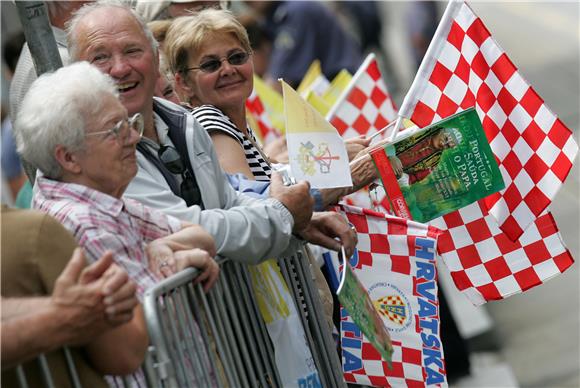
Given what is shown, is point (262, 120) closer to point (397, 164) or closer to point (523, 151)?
point (523, 151)

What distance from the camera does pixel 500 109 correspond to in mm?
5809

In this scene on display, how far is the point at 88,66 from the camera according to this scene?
4109mm

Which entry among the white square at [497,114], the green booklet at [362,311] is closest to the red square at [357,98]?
the white square at [497,114]

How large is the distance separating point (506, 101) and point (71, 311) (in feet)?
9.60

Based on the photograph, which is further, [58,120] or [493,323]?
[493,323]

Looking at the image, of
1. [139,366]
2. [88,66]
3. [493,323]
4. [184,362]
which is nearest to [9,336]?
[139,366]

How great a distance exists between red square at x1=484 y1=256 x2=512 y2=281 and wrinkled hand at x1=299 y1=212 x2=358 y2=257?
101 cm

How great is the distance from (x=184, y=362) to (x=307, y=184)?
1037mm

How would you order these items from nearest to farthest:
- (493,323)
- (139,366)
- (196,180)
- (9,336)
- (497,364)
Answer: (9,336)
(139,366)
(196,180)
(497,364)
(493,323)

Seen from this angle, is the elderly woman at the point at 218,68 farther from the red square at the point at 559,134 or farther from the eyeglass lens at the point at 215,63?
the red square at the point at 559,134

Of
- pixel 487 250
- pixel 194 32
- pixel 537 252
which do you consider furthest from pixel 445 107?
pixel 194 32

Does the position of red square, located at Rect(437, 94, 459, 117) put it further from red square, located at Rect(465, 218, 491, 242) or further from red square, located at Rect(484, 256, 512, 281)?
red square, located at Rect(484, 256, 512, 281)

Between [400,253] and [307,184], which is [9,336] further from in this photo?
[400,253]

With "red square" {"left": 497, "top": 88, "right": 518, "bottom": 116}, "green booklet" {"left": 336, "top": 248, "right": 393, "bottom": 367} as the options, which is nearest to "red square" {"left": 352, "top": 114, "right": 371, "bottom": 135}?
"red square" {"left": 497, "top": 88, "right": 518, "bottom": 116}
